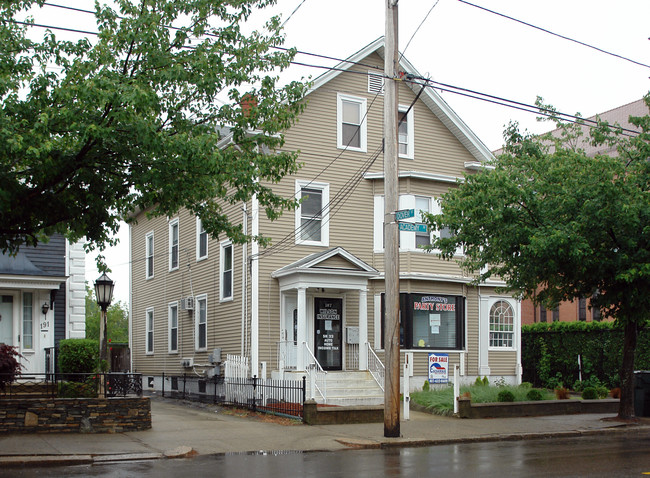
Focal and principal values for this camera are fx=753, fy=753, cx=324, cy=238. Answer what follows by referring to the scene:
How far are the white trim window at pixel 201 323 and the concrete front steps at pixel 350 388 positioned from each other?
5615 millimetres

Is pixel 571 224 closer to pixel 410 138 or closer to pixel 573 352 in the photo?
pixel 410 138

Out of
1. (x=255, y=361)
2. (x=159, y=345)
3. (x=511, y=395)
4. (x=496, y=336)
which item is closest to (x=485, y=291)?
(x=496, y=336)

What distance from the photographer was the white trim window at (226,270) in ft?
79.6

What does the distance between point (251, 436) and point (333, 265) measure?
7987 mm

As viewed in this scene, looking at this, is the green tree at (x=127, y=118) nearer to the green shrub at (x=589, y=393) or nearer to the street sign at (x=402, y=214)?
the street sign at (x=402, y=214)

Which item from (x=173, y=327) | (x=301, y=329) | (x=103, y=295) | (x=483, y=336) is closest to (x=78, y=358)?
(x=103, y=295)

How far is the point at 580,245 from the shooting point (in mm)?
16219

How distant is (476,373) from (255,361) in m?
7.93

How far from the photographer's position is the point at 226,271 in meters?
24.6

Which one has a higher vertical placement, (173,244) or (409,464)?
(173,244)

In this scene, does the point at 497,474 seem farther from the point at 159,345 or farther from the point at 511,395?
the point at 159,345

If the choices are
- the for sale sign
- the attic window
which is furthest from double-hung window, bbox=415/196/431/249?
the for sale sign

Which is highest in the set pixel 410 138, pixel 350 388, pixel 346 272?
pixel 410 138

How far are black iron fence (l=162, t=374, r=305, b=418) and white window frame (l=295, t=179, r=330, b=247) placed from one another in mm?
4730
